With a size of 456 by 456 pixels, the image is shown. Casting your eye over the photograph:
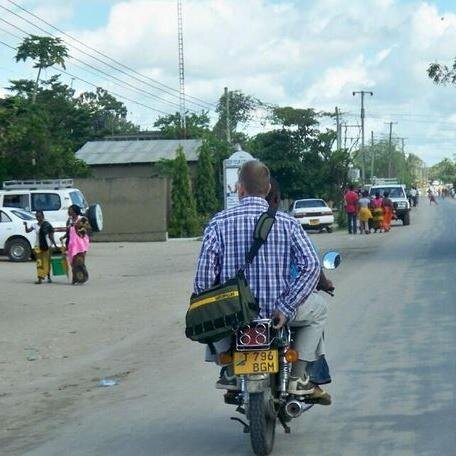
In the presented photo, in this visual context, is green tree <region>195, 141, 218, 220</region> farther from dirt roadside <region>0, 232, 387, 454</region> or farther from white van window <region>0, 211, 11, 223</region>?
dirt roadside <region>0, 232, 387, 454</region>

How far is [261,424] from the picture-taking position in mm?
7008

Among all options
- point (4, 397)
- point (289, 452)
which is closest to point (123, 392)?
point (4, 397)

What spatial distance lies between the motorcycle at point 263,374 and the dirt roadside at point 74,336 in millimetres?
1931

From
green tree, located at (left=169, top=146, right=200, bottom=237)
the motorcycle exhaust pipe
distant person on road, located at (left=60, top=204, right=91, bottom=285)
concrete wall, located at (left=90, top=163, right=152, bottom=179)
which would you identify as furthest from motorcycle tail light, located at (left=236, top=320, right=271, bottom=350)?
concrete wall, located at (left=90, top=163, right=152, bottom=179)

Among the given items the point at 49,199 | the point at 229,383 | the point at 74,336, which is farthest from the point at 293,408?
the point at 49,199

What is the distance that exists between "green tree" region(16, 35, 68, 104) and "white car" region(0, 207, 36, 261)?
22945 millimetres

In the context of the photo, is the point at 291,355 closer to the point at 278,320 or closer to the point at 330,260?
the point at 278,320

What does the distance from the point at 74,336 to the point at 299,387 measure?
338 inches

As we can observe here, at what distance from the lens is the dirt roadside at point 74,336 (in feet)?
32.9

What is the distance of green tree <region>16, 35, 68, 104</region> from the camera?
5388cm

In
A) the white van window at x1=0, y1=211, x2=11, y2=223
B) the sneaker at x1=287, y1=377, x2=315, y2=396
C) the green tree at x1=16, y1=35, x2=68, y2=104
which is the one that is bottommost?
the sneaker at x1=287, y1=377, x2=315, y2=396

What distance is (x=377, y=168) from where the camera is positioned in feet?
582

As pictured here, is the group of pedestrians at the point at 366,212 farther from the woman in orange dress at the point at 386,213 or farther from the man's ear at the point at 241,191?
the man's ear at the point at 241,191

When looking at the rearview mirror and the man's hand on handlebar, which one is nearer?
the man's hand on handlebar
